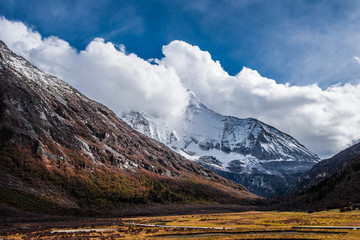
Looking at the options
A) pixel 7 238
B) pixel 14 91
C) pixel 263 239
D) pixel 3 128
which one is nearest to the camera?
pixel 263 239

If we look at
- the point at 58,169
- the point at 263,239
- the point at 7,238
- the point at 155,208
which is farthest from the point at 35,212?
the point at 263,239

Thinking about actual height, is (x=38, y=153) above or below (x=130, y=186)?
above

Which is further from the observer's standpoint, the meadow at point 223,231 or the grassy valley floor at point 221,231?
the grassy valley floor at point 221,231

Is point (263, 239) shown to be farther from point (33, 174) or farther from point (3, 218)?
point (33, 174)

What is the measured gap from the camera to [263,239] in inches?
1711

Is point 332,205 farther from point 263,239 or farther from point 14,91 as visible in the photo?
point 14,91

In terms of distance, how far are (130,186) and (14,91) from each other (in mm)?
111159

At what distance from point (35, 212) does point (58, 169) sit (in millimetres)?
47563

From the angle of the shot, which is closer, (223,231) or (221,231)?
(223,231)

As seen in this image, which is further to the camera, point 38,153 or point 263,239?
point 38,153

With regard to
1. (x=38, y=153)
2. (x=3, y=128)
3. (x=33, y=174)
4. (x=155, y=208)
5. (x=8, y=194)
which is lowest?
(x=155, y=208)

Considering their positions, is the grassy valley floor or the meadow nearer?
the meadow

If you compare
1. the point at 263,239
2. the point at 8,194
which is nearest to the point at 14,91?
the point at 8,194

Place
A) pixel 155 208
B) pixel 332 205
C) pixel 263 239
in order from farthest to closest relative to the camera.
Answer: pixel 155 208
pixel 332 205
pixel 263 239
